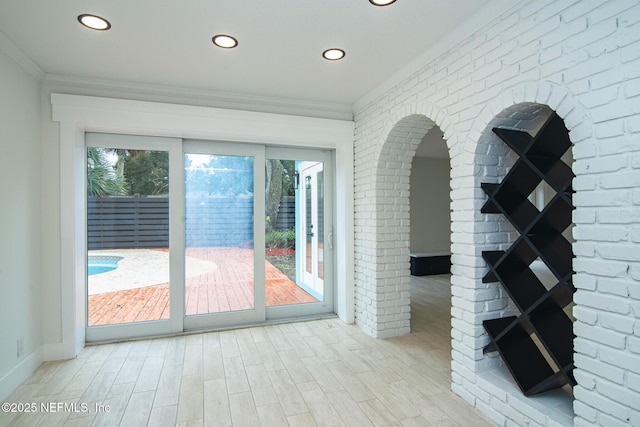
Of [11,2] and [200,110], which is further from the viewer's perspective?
[200,110]

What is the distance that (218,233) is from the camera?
3.79 metres

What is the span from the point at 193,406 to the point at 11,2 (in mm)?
2678

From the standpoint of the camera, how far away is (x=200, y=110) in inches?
134

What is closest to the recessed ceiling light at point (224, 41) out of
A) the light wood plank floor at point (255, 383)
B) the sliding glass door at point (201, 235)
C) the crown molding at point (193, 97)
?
the crown molding at point (193, 97)

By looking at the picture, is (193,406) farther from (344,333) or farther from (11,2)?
(11,2)

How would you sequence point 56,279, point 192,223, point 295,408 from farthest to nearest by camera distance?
point 192,223 < point 56,279 < point 295,408

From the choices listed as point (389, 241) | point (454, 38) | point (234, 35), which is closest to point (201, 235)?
point (389, 241)

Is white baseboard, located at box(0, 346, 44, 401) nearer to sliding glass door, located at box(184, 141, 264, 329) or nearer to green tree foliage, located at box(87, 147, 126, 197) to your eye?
sliding glass door, located at box(184, 141, 264, 329)

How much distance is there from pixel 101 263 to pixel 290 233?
6.43 ft

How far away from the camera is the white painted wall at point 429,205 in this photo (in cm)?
775

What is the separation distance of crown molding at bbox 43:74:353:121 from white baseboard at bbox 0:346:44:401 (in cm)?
225

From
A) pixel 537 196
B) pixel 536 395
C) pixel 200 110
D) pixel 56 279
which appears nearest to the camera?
pixel 536 395

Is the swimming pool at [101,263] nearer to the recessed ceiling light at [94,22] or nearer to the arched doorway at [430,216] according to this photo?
the recessed ceiling light at [94,22]

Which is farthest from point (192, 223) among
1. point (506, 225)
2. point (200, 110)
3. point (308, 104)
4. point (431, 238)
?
point (431, 238)
